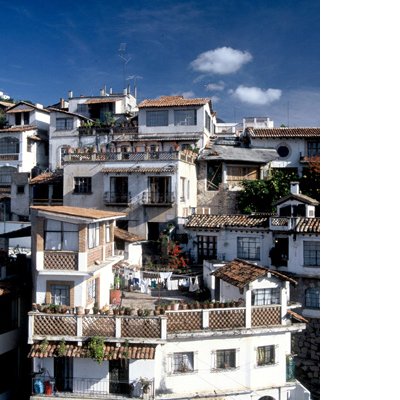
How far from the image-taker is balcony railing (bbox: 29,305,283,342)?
4.24 m

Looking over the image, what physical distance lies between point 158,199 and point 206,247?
55.0 inches

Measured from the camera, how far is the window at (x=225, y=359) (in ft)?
14.9

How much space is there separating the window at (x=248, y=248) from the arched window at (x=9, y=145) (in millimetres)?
7182

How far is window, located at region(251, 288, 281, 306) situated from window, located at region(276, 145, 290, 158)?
5.60 m

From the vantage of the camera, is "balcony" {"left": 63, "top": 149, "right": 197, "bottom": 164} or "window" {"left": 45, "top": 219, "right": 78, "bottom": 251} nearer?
"window" {"left": 45, "top": 219, "right": 78, "bottom": 251}

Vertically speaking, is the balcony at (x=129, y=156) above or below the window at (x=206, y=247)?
above

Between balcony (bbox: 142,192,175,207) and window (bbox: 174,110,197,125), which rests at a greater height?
window (bbox: 174,110,197,125)

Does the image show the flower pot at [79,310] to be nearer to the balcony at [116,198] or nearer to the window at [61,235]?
the window at [61,235]

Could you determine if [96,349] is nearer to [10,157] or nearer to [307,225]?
[307,225]

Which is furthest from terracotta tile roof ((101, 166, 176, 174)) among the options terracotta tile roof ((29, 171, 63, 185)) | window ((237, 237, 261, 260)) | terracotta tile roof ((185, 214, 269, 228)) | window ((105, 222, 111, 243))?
window ((105, 222, 111, 243))

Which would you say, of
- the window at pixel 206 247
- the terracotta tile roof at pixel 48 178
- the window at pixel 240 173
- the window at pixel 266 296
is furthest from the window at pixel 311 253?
the terracotta tile roof at pixel 48 178

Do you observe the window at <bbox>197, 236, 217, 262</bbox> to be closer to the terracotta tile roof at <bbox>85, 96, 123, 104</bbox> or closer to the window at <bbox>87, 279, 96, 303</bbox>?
the window at <bbox>87, 279, 96, 303</bbox>
